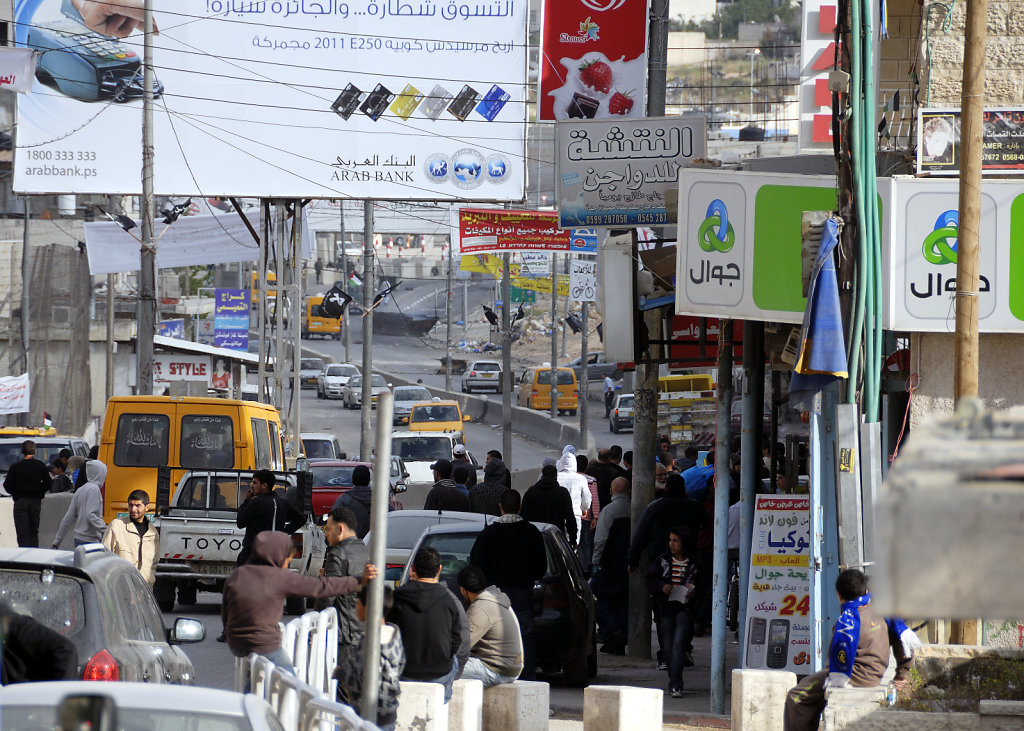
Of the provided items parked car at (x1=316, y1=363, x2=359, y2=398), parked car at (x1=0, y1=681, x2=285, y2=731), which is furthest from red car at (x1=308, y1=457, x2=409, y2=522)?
parked car at (x1=316, y1=363, x2=359, y2=398)

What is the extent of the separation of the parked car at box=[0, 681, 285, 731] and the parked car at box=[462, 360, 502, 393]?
187ft

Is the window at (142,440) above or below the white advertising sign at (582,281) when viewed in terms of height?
below

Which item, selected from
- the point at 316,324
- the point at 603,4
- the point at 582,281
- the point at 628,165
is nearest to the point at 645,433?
the point at 628,165

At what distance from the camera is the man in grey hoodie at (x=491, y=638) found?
380 inches

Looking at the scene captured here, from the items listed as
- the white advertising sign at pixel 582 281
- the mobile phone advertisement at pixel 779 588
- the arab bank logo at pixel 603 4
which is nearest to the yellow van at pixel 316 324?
the white advertising sign at pixel 582 281

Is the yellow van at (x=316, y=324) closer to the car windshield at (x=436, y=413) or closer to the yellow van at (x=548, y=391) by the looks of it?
the yellow van at (x=548, y=391)

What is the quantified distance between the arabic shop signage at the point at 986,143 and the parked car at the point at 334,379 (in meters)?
49.7

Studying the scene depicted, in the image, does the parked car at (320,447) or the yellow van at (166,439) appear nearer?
the yellow van at (166,439)

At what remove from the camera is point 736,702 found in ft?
31.6

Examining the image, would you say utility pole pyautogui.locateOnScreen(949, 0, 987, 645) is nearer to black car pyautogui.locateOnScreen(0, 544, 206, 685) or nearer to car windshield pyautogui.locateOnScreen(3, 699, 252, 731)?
black car pyautogui.locateOnScreen(0, 544, 206, 685)

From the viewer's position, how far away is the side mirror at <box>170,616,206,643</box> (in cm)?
780

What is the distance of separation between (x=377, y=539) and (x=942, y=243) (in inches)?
252

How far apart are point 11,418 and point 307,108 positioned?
1875 centimetres

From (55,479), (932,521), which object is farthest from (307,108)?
(932,521)
